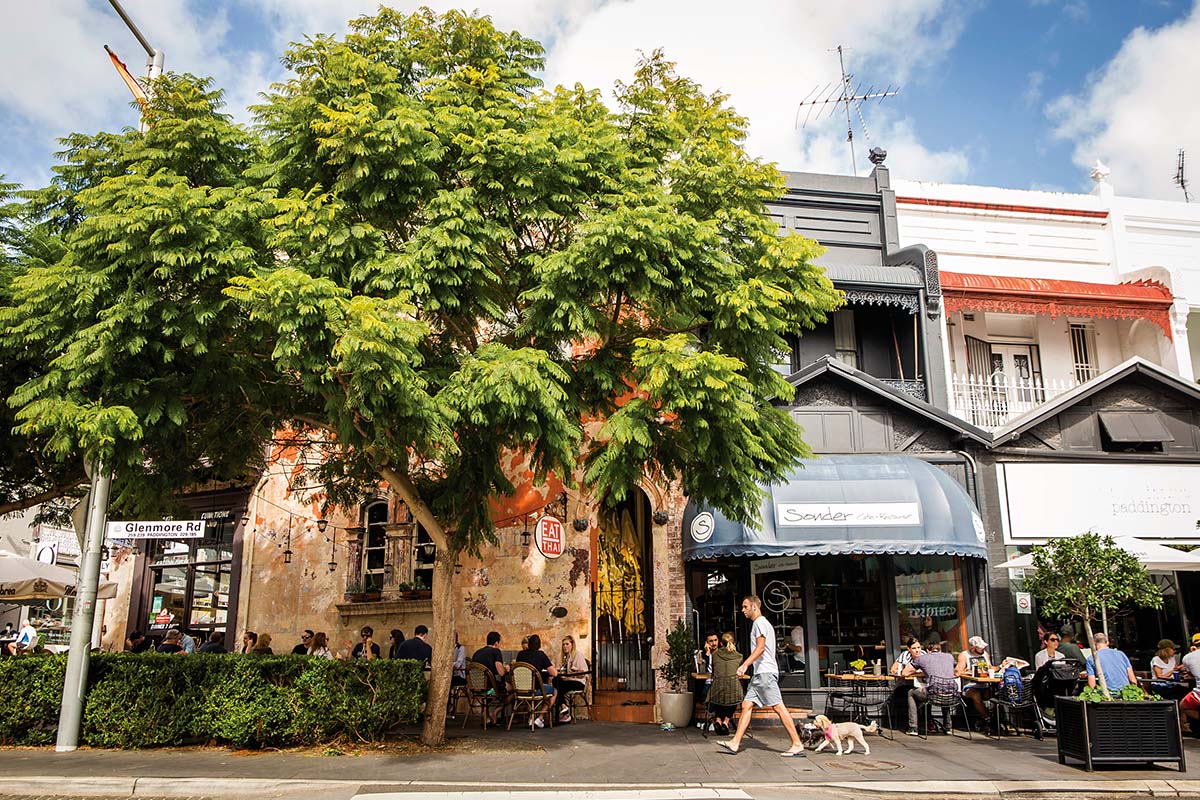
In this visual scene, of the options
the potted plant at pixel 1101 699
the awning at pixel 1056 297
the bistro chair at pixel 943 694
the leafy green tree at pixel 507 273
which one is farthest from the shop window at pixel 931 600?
the leafy green tree at pixel 507 273

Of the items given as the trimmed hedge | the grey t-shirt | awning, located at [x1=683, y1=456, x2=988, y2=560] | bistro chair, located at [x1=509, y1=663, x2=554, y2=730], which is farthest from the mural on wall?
the grey t-shirt

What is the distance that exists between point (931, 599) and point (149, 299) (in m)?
12.8

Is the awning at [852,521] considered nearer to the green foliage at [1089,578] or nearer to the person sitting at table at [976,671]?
the person sitting at table at [976,671]

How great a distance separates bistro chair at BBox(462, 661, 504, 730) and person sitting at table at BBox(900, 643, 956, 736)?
6.32 metres

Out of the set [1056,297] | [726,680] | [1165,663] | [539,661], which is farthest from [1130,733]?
[1056,297]

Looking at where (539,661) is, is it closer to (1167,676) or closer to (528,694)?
(528,694)

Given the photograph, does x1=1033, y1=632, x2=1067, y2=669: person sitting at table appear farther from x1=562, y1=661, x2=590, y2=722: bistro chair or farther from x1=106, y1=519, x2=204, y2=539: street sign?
x1=106, y1=519, x2=204, y2=539: street sign

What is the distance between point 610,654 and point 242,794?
880cm

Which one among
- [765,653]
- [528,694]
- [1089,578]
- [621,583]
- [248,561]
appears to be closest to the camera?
[1089,578]

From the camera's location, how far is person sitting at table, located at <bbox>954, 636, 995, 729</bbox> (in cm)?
1359

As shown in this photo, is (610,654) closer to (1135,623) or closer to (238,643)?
(238,643)

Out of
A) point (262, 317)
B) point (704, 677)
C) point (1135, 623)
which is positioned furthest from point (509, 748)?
point (1135, 623)

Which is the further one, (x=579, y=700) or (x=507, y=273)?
(x=579, y=700)

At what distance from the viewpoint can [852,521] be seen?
14.1m
